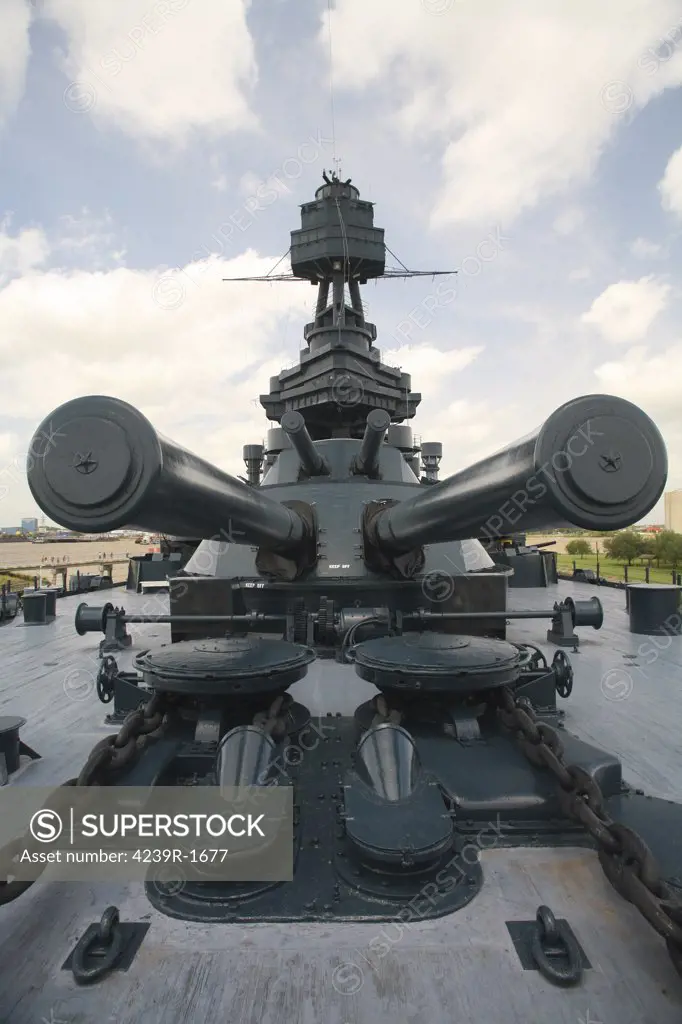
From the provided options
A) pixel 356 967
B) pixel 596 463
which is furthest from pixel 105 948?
pixel 596 463

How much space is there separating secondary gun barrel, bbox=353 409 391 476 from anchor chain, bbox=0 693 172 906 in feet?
5.96

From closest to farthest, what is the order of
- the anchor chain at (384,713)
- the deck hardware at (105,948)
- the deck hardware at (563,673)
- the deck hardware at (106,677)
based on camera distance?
the deck hardware at (105,948), the anchor chain at (384,713), the deck hardware at (563,673), the deck hardware at (106,677)

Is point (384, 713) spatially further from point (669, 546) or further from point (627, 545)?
point (627, 545)

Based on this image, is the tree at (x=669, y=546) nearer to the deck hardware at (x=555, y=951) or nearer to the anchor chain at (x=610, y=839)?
the anchor chain at (x=610, y=839)

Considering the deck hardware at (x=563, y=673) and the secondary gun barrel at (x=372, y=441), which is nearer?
the secondary gun barrel at (x=372, y=441)

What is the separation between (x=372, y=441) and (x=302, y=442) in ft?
1.83

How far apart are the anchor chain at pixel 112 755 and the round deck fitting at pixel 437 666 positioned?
971mm

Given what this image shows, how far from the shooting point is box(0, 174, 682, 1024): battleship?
1.53 m

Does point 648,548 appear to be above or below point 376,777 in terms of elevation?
above

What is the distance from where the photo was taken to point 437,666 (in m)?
2.56

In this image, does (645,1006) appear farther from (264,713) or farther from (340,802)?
(264,713)

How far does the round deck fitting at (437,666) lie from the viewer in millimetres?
2557

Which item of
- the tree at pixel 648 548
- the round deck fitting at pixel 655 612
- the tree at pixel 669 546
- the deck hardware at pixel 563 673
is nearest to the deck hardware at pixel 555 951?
the deck hardware at pixel 563 673

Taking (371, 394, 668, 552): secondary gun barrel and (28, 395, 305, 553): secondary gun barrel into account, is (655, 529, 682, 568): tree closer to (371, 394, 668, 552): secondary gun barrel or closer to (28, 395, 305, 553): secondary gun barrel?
(371, 394, 668, 552): secondary gun barrel
